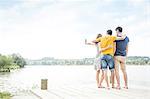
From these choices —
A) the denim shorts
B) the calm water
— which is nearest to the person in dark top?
the denim shorts

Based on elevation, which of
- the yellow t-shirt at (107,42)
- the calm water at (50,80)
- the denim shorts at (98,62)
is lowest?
the calm water at (50,80)

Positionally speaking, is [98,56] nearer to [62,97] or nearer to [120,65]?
[120,65]

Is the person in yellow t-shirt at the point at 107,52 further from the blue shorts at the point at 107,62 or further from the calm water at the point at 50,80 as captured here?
the calm water at the point at 50,80

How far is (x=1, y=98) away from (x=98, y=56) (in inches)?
133

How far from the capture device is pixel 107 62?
13211 mm

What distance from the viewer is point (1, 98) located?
1299 centimetres

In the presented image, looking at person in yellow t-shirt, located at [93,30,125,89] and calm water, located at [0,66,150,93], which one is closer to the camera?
person in yellow t-shirt, located at [93,30,125,89]

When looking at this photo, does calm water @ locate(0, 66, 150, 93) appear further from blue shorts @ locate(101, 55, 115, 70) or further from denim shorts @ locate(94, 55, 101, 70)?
blue shorts @ locate(101, 55, 115, 70)

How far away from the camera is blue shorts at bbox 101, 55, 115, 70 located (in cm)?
1306

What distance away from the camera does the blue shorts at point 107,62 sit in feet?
42.9

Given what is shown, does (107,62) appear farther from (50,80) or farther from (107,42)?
(50,80)

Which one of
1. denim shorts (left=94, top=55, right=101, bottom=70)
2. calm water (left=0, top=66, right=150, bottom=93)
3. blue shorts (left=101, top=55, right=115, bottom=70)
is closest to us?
blue shorts (left=101, top=55, right=115, bottom=70)

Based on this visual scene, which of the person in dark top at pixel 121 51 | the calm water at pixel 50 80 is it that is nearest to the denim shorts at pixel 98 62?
the person in dark top at pixel 121 51

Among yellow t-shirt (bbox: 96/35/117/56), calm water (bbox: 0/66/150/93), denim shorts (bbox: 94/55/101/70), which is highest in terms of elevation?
yellow t-shirt (bbox: 96/35/117/56)
